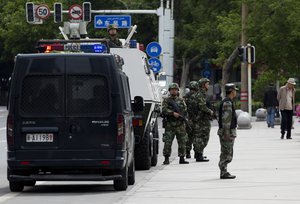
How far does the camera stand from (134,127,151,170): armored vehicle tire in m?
22.7

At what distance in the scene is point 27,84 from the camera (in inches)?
687

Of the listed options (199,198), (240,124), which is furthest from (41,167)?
(240,124)

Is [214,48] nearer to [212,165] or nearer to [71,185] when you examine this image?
[212,165]

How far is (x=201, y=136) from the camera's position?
25.3 m

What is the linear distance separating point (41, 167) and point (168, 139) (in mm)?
7241

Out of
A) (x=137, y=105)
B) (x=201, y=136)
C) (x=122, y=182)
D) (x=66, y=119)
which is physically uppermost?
(x=137, y=105)

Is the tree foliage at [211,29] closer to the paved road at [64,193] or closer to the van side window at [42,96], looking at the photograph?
the paved road at [64,193]

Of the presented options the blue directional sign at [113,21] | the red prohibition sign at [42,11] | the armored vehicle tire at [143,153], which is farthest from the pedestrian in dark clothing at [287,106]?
the red prohibition sign at [42,11]

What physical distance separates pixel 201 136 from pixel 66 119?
826cm

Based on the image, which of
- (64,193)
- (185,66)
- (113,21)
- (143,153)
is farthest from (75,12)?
(64,193)

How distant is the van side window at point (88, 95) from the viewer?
1739cm

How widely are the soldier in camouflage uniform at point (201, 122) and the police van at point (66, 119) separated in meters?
7.50

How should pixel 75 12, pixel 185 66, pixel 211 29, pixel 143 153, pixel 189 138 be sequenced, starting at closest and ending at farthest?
pixel 143 153 < pixel 189 138 < pixel 75 12 < pixel 211 29 < pixel 185 66

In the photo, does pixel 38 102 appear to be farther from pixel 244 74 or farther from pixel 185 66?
pixel 185 66
